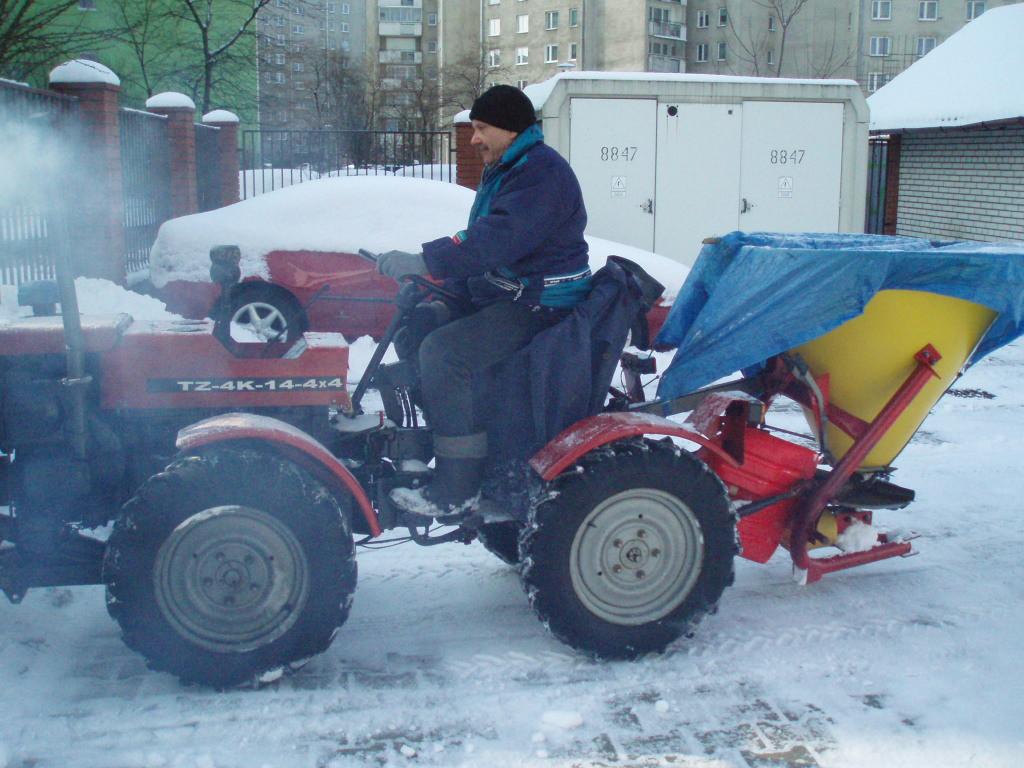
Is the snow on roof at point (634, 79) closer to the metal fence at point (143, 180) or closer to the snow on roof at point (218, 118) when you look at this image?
the metal fence at point (143, 180)

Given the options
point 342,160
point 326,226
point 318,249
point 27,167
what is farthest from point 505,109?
point 342,160

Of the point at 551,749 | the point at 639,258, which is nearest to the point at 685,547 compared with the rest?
the point at 551,749

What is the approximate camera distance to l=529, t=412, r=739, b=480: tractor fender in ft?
12.0

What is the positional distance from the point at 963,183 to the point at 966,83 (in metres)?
1.62

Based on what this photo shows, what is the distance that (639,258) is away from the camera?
9078 millimetres

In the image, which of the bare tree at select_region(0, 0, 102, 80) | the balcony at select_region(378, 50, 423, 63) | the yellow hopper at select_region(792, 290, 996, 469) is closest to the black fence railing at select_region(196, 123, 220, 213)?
the bare tree at select_region(0, 0, 102, 80)

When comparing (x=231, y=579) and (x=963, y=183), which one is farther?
(x=963, y=183)

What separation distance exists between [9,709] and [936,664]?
10.4ft

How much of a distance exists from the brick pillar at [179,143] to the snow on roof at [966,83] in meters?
11.4

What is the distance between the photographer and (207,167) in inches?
631

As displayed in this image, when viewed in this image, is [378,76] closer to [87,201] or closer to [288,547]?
[87,201]

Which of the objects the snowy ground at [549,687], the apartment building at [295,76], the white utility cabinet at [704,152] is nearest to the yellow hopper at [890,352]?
the snowy ground at [549,687]

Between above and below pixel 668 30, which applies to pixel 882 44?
below

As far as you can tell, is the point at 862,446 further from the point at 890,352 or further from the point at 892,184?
the point at 892,184
